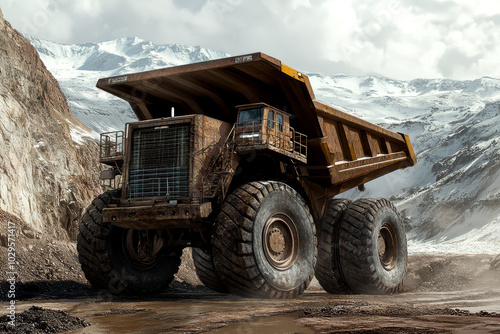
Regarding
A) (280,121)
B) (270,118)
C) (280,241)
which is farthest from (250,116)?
(280,241)

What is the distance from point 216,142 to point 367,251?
12.5 ft

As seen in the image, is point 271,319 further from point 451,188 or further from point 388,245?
point 451,188

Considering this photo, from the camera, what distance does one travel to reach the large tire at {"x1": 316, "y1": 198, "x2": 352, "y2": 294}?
36.4 feet

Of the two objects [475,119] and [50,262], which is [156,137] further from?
[475,119]

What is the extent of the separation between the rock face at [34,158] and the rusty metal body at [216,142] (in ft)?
26.5

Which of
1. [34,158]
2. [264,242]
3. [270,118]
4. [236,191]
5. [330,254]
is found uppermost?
[34,158]

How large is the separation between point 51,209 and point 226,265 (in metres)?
12.4

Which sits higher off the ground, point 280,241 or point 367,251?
point 280,241

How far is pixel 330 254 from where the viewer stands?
1109cm

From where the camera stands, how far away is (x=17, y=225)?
13.7m

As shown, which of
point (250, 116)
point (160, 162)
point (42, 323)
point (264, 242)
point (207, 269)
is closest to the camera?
point (42, 323)

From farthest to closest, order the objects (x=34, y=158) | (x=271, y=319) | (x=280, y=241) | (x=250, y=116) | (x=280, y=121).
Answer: (x=34, y=158), (x=280, y=121), (x=250, y=116), (x=280, y=241), (x=271, y=319)

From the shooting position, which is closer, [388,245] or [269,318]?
[269,318]

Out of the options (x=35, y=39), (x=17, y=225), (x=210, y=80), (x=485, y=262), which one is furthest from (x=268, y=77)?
(x=35, y=39)
